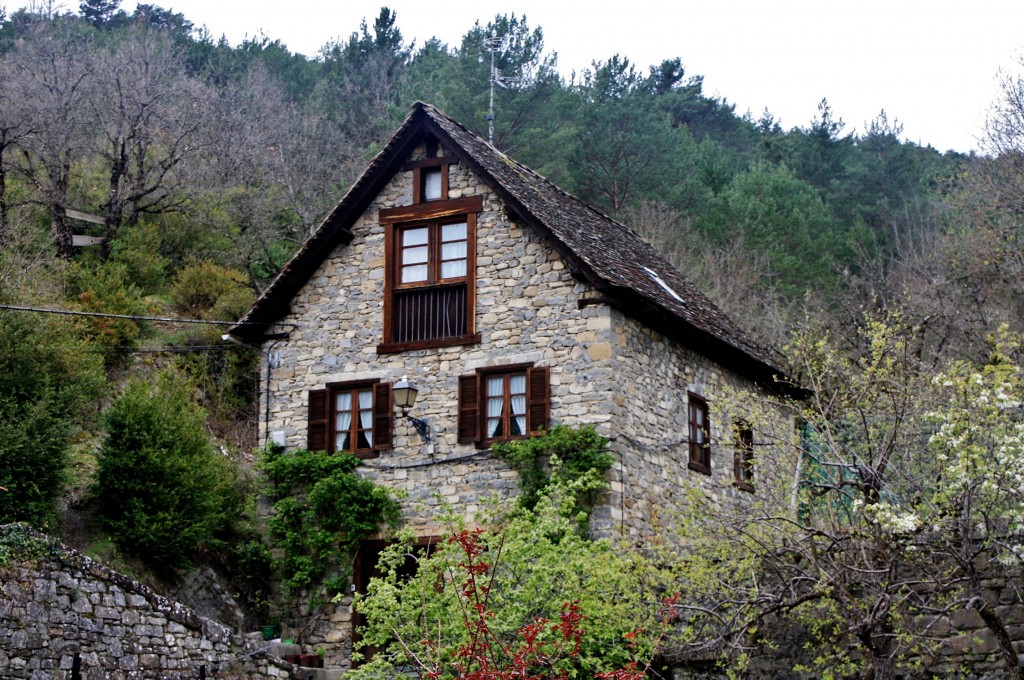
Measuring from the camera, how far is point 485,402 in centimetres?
1973

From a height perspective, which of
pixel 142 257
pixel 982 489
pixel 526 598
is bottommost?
pixel 526 598

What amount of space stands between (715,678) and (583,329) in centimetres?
590

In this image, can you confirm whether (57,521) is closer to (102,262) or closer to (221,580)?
(221,580)

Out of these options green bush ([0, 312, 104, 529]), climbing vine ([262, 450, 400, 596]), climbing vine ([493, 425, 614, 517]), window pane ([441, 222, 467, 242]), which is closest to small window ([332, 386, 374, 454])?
climbing vine ([262, 450, 400, 596])

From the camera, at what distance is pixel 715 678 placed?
50.2ft

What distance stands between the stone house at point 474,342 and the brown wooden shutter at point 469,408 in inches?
1.1

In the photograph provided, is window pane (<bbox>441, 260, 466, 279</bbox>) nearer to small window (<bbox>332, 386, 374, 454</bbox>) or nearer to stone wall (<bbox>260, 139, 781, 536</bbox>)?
stone wall (<bbox>260, 139, 781, 536</bbox>)

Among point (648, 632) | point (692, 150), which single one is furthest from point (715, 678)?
point (692, 150)

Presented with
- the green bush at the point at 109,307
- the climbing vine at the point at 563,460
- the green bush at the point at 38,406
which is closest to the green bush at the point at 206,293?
the green bush at the point at 109,307

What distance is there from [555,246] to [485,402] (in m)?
2.59

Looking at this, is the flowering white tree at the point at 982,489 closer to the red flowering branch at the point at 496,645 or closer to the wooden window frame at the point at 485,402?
the red flowering branch at the point at 496,645

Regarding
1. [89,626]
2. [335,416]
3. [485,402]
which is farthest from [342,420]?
[89,626]

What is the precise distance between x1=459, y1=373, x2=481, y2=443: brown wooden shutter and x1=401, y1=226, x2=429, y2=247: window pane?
2498 mm

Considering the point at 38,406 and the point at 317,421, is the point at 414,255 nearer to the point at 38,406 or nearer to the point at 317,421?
the point at 317,421
